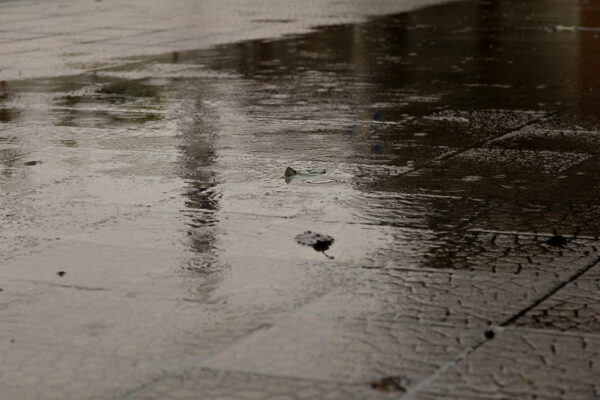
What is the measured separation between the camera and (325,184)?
7.89m

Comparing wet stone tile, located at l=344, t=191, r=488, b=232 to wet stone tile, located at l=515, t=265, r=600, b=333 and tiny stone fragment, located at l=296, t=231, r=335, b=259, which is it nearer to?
tiny stone fragment, located at l=296, t=231, r=335, b=259

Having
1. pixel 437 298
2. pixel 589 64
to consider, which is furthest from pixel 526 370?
pixel 589 64

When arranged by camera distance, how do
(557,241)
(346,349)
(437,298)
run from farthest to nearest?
(557,241)
(437,298)
(346,349)

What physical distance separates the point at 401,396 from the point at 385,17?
654 inches

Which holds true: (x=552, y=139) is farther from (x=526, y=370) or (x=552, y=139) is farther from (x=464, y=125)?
(x=526, y=370)

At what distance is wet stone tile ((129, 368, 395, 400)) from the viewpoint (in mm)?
4379

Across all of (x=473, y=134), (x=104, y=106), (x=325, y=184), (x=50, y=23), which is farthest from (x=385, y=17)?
(x=325, y=184)

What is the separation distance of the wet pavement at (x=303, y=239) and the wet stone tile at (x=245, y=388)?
0.01 metres

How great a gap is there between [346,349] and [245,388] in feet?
1.80

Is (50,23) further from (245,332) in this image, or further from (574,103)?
(245,332)

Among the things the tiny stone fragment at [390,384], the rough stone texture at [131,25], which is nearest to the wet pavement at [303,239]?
the tiny stone fragment at [390,384]

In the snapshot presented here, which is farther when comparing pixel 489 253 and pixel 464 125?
pixel 464 125

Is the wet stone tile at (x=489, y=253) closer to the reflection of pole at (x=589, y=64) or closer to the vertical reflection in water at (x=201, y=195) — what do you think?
the vertical reflection in water at (x=201, y=195)

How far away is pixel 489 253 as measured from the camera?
245 inches
